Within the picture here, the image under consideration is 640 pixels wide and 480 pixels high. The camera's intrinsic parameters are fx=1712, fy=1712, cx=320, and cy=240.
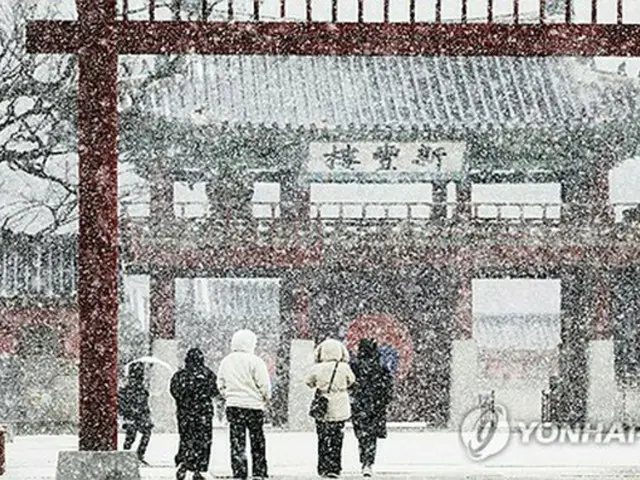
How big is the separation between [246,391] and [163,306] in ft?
54.9

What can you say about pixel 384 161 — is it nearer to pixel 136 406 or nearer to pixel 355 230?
pixel 355 230

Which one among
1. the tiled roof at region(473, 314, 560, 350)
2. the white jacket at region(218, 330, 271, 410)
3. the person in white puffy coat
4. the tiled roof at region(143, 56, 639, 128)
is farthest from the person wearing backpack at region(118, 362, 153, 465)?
the tiled roof at region(473, 314, 560, 350)

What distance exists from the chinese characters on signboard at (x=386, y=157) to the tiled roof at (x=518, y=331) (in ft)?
85.9

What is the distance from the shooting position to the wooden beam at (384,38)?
39.0 ft

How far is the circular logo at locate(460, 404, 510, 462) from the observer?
2330 centimetres

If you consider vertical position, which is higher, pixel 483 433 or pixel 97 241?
pixel 97 241

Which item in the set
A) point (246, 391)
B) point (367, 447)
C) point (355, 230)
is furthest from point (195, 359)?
point (355, 230)

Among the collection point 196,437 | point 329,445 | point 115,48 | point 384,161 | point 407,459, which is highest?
point 384,161

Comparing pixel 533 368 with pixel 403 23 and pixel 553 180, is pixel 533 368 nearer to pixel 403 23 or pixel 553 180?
pixel 553 180

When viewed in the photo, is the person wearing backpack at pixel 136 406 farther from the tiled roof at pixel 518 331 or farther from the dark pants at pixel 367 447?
the tiled roof at pixel 518 331

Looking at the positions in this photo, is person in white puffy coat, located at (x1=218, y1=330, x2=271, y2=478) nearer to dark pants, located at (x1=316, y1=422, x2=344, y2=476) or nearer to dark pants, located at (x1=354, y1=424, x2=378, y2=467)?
dark pants, located at (x1=316, y1=422, x2=344, y2=476)

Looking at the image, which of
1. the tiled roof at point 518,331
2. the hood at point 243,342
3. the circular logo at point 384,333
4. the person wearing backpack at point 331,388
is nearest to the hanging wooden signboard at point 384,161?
the circular logo at point 384,333

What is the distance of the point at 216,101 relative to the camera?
111 feet

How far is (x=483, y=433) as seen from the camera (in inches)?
1085
